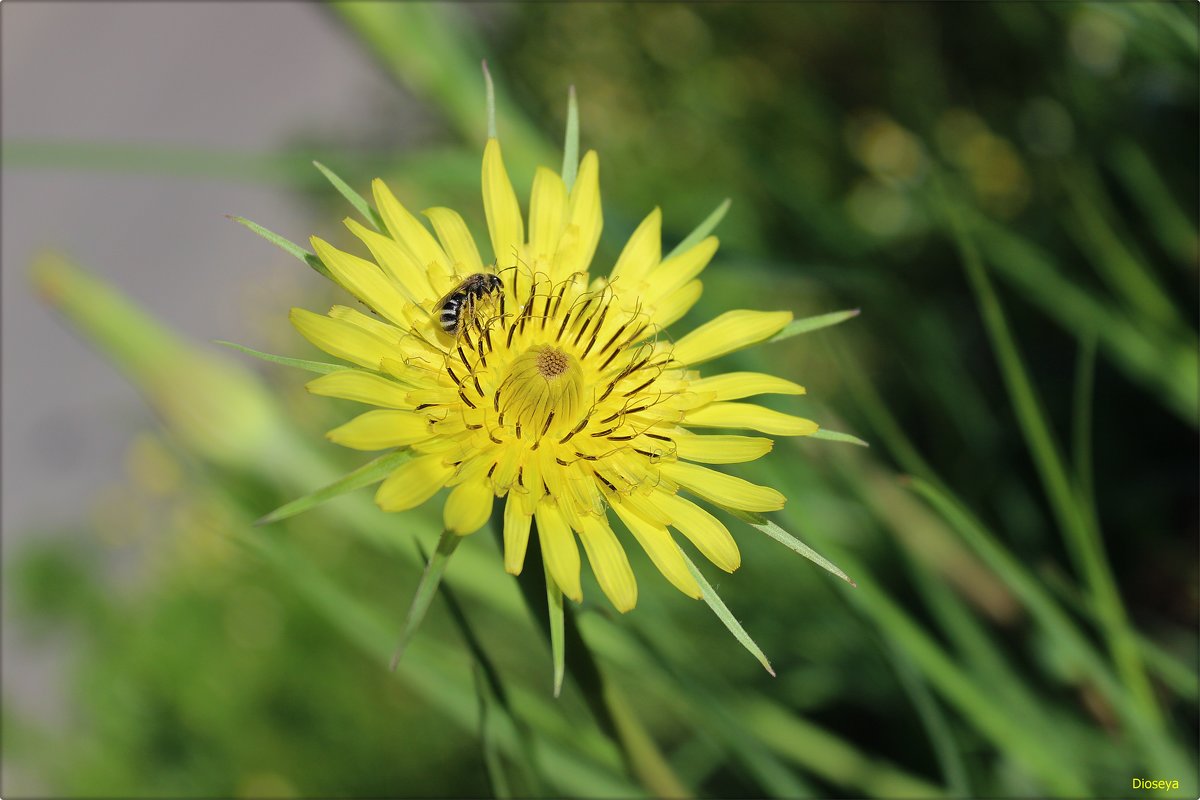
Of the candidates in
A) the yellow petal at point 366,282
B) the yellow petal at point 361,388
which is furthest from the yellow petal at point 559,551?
the yellow petal at point 366,282

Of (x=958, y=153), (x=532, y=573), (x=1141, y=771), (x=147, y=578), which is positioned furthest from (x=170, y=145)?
(x=1141, y=771)

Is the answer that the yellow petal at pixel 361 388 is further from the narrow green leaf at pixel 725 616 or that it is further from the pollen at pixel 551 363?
the narrow green leaf at pixel 725 616

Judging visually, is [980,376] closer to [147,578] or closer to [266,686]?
[266,686]

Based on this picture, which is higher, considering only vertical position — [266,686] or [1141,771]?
[1141,771]

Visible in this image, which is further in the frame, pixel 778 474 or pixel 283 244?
pixel 778 474

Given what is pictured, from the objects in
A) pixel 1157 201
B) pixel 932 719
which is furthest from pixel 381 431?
pixel 1157 201

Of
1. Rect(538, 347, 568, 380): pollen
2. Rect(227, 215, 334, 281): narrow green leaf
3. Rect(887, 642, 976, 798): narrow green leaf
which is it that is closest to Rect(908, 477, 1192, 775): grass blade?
Rect(887, 642, 976, 798): narrow green leaf

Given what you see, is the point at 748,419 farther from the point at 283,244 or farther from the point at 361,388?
the point at 283,244
